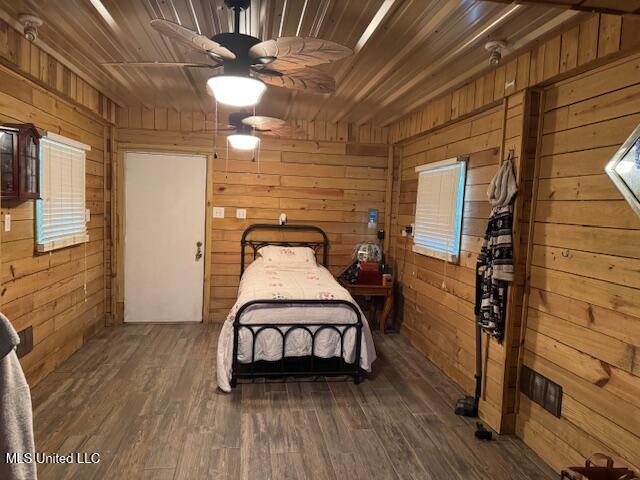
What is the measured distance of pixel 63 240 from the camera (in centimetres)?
343

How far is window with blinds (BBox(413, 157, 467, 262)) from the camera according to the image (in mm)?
3461

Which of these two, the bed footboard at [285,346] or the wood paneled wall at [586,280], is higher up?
the wood paneled wall at [586,280]

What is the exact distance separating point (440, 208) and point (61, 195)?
10.4 ft

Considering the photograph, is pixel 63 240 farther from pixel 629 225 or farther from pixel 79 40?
pixel 629 225

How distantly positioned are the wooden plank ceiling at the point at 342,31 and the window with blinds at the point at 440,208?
68cm

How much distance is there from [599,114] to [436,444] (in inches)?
79.9

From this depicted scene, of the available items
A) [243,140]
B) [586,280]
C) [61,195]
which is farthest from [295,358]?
[61,195]

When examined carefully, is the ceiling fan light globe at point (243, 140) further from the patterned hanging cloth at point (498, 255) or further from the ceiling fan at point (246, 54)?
the patterned hanging cloth at point (498, 255)

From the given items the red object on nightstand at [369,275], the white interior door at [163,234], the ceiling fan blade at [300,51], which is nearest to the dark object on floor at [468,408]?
the red object on nightstand at [369,275]

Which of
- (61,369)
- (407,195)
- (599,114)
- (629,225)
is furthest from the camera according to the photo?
(407,195)

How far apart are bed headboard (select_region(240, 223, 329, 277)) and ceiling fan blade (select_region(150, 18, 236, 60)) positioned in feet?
9.60

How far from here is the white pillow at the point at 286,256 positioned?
14.6 ft

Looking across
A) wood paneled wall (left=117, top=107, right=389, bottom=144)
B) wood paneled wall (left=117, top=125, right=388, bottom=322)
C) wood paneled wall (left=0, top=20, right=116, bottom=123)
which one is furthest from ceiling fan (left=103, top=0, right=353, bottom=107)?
wood paneled wall (left=117, top=125, right=388, bottom=322)

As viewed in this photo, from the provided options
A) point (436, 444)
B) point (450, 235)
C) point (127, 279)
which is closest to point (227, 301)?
point (127, 279)
